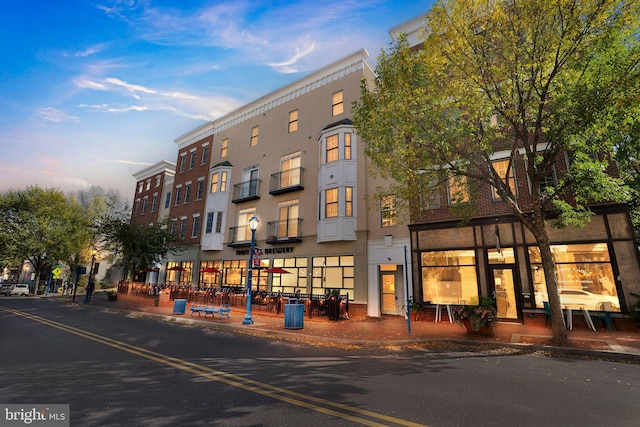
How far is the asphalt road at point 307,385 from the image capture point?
4.29 metres

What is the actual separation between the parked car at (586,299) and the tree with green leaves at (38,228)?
45986 millimetres

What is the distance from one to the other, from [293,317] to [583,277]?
12502 mm

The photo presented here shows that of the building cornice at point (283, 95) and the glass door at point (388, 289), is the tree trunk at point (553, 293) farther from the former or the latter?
the building cornice at point (283, 95)

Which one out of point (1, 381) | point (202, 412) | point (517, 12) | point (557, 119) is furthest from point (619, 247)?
point (1, 381)

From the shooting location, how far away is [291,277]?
21422 millimetres

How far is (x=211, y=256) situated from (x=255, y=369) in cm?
2229

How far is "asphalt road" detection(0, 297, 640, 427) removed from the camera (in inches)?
169

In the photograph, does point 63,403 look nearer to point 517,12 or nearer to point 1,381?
point 1,381

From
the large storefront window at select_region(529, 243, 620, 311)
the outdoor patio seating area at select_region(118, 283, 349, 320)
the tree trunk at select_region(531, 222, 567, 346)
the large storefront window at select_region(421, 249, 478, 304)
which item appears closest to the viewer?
the tree trunk at select_region(531, 222, 567, 346)

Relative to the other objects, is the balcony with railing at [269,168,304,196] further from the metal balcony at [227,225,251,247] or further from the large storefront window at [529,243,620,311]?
the large storefront window at [529,243,620,311]

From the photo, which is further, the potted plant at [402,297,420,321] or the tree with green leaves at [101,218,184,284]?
the tree with green leaves at [101,218,184,284]

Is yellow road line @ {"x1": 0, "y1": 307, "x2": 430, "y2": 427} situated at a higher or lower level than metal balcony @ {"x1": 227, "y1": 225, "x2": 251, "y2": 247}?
lower

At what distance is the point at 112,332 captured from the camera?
11.0m

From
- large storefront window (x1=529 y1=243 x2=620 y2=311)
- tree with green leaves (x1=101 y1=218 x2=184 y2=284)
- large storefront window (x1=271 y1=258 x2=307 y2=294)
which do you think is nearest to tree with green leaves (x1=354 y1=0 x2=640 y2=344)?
large storefront window (x1=529 y1=243 x2=620 y2=311)
